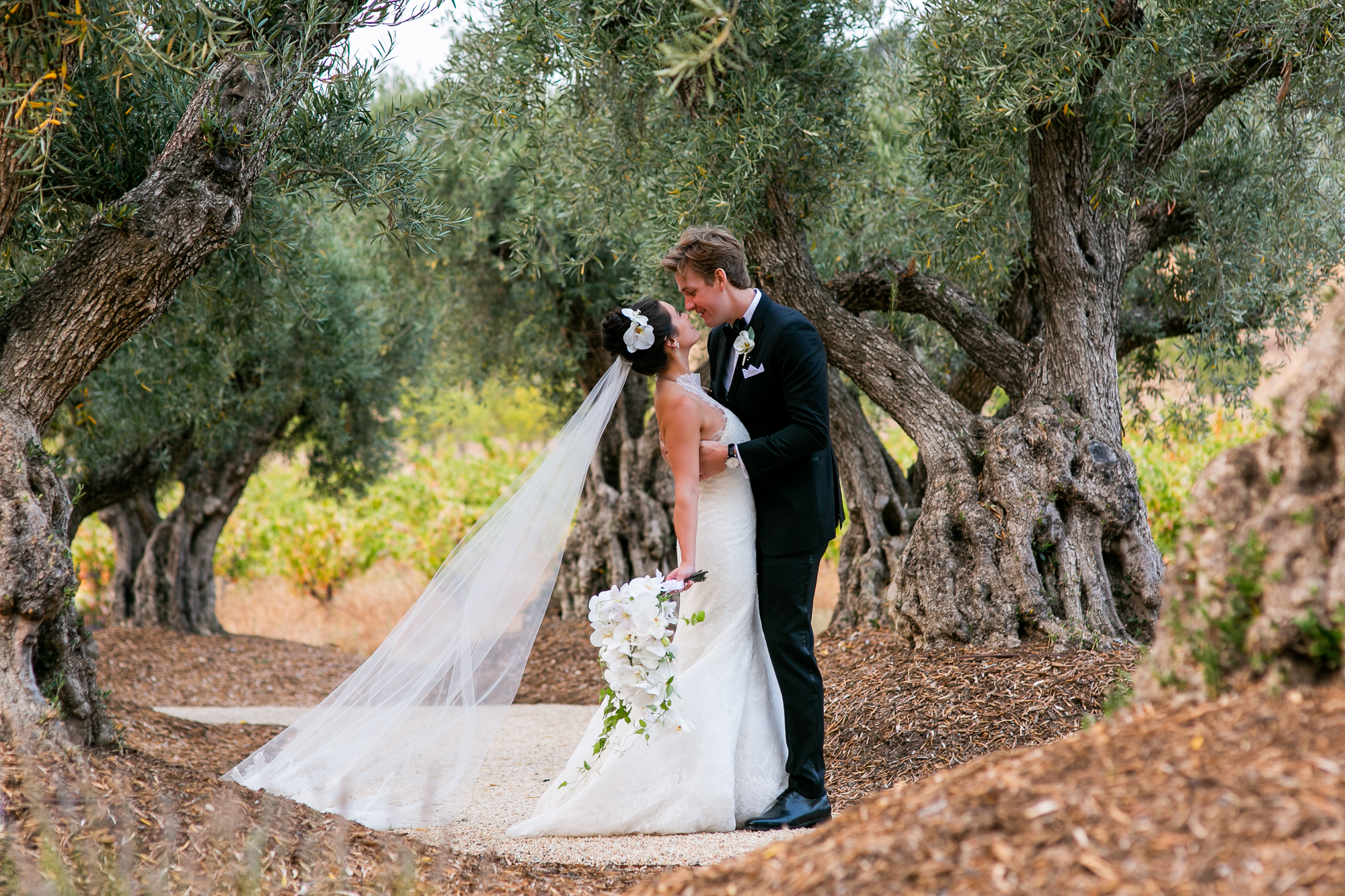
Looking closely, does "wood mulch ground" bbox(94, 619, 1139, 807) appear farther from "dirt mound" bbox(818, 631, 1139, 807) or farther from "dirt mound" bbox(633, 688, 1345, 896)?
"dirt mound" bbox(633, 688, 1345, 896)

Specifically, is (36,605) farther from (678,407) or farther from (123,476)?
(123,476)

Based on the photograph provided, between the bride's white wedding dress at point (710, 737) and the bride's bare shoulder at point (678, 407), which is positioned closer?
the bride's white wedding dress at point (710, 737)

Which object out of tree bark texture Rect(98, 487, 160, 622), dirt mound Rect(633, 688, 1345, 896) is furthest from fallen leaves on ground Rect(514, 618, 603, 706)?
dirt mound Rect(633, 688, 1345, 896)

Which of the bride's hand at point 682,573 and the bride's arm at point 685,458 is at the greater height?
the bride's arm at point 685,458

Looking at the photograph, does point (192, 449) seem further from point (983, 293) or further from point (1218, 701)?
point (1218, 701)

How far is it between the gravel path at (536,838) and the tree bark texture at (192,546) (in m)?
4.06

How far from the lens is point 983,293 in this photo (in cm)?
772

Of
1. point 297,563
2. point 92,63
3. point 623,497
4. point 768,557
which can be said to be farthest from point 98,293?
point 297,563

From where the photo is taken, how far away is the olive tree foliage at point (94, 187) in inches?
158

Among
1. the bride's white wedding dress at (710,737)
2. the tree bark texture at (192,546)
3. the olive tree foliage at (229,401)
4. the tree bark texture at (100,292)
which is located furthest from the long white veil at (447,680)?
the tree bark texture at (192,546)

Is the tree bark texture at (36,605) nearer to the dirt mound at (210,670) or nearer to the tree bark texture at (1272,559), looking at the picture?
the tree bark texture at (1272,559)

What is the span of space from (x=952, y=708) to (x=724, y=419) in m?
2.08

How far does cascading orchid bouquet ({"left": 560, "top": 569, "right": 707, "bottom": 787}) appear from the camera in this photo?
14.3 feet

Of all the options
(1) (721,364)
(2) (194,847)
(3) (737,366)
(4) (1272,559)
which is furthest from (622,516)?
(4) (1272,559)
